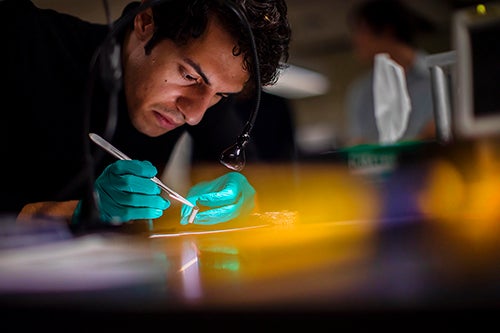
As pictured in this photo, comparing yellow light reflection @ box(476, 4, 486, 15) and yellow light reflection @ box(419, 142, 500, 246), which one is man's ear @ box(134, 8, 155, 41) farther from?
yellow light reflection @ box(476, 4, 486, 15)

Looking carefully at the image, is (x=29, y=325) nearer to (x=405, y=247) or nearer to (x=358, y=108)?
(x=405, y=247)

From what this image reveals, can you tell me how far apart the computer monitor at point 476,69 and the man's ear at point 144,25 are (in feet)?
1.98

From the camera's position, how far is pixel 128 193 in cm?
66

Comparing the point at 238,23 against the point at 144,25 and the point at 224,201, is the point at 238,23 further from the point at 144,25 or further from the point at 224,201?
the point at 224,201

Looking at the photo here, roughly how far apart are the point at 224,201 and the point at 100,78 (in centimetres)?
25

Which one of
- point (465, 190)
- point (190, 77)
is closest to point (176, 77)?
point (190, 77)

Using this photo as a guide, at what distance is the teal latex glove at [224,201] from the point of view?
2.35 feet

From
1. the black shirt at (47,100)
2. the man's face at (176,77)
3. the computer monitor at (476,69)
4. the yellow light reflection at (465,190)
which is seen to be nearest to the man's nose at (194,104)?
the man's face at (176,77)

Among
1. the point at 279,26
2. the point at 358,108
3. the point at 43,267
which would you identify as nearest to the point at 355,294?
the point at 43,267

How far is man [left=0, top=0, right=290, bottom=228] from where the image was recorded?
2.08ft

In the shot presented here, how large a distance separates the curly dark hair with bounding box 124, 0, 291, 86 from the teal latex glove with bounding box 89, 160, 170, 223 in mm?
164

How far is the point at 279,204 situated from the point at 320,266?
0.46 meters

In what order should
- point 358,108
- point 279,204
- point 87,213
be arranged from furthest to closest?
point 358,108, point 279,204, point 87,213

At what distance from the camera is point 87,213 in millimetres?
645
